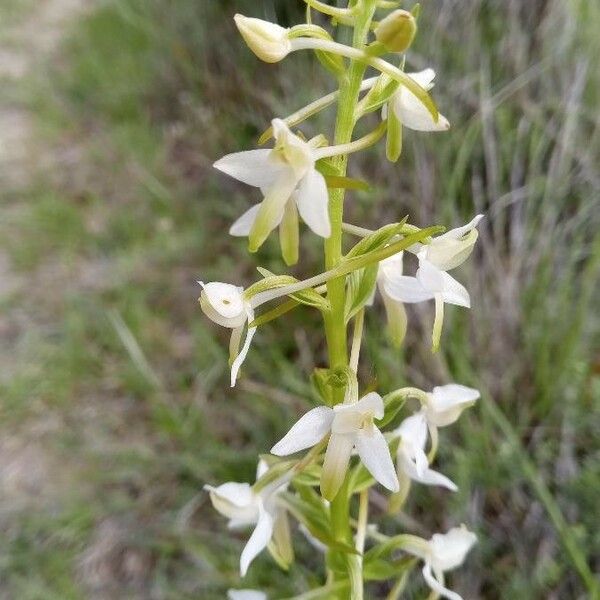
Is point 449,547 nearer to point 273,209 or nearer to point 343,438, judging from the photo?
point 343,438

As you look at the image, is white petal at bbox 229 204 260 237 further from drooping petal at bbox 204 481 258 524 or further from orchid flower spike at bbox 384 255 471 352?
drooping petal at bbox 204 481 258 524

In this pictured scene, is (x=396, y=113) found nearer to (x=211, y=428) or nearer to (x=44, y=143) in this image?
(x=211, y=428)

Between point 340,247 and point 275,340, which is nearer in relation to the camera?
point 340,247

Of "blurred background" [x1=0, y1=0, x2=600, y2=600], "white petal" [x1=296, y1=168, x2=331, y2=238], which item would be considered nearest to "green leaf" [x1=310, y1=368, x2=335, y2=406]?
"white petal" [x1=296, y1=168, x2=331, y2=238]

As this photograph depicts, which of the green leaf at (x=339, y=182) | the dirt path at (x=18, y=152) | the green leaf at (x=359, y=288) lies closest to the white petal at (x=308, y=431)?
the green leaf at (x=359, y=288)

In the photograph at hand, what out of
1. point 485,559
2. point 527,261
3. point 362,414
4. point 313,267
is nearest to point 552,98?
point 527,261

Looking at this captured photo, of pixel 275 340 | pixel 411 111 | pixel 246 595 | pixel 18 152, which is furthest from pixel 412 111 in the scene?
pixel 18 152
